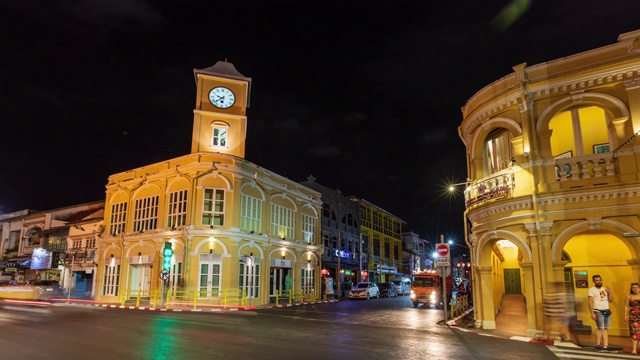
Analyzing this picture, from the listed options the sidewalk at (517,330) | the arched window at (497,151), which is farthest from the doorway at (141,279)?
the arched window at (497,151)

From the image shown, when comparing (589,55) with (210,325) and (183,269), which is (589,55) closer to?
(210,325)

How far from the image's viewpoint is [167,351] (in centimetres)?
927

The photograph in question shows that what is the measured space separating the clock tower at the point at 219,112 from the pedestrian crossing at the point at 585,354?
2445 centimetres

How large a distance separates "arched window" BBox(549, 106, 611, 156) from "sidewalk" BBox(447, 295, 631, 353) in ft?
18.6

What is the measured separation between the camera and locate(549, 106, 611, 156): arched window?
1401 cm

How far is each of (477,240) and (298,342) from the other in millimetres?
8532

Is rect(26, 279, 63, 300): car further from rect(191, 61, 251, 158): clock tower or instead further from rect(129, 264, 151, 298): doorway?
rect(191, 61, 251, 158): clock tower

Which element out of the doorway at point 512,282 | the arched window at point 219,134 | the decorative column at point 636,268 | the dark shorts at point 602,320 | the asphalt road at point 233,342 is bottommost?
the asphalt road at point 233,342

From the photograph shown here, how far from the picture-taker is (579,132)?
552 inches

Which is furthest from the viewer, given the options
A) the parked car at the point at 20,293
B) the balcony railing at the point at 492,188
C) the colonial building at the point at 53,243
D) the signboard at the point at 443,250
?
the colonial building at the point at 53,243

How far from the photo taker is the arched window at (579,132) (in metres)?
14.0

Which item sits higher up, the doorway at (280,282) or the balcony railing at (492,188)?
the balcony railing at (492,188)

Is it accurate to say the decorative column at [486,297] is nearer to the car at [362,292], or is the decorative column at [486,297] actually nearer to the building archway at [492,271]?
the building archway at [492,271]

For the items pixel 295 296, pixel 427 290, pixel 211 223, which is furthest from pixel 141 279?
pixel 427 290
